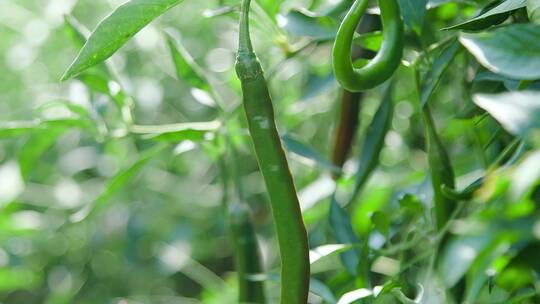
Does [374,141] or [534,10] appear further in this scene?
[374,141]

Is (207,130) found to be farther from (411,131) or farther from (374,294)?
(411,131)

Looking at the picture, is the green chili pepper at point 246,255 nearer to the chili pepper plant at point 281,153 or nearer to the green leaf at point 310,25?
the chili pepper plant at point 281,153

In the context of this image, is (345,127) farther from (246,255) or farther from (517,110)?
(517,110)

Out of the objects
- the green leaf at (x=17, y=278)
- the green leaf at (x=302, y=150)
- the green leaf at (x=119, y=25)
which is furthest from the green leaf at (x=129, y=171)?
the green leaf at (x=17, y=278)

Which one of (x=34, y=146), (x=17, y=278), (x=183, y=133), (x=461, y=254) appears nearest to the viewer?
(x=461, y=254)

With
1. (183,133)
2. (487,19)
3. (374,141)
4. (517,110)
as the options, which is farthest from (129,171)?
(517,110)
